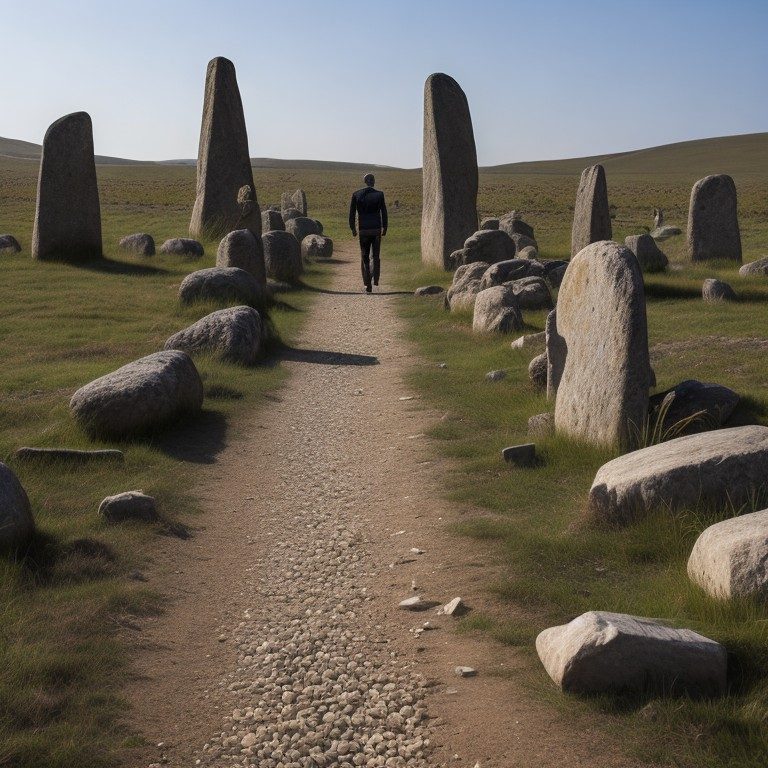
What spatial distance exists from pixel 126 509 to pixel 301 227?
67.1 ft

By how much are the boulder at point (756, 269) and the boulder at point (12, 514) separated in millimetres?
13626

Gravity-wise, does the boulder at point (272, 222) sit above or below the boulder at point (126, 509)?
above

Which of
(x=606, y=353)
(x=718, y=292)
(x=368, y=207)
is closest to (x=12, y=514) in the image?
(x=606, y=353)

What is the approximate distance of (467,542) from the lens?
5.97m

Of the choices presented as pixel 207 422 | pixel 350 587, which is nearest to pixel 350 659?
pixel 350 587

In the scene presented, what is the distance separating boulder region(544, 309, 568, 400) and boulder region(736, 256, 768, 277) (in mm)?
8960

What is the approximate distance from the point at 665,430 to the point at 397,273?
13.7m

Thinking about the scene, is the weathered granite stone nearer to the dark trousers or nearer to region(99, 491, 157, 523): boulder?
the dark trousers

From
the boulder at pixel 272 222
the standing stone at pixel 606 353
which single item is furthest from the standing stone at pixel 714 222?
the standing stone at pixel 606 353

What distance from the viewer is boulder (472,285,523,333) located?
41.7 feet

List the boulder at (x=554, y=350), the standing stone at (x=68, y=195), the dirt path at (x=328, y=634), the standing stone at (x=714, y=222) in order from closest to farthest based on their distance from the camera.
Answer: the dirt path at (x=328, y=634)
the boulder at (x=554, y=350)
the standing stone at (x=714, y=222)
the standing stone at (x=68, y=195)

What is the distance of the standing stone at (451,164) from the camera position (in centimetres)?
1920

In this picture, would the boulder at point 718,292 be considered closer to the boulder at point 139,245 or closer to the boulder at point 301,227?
the boulder at point 139,245

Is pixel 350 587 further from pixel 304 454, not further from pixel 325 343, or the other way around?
pixel 325 343
